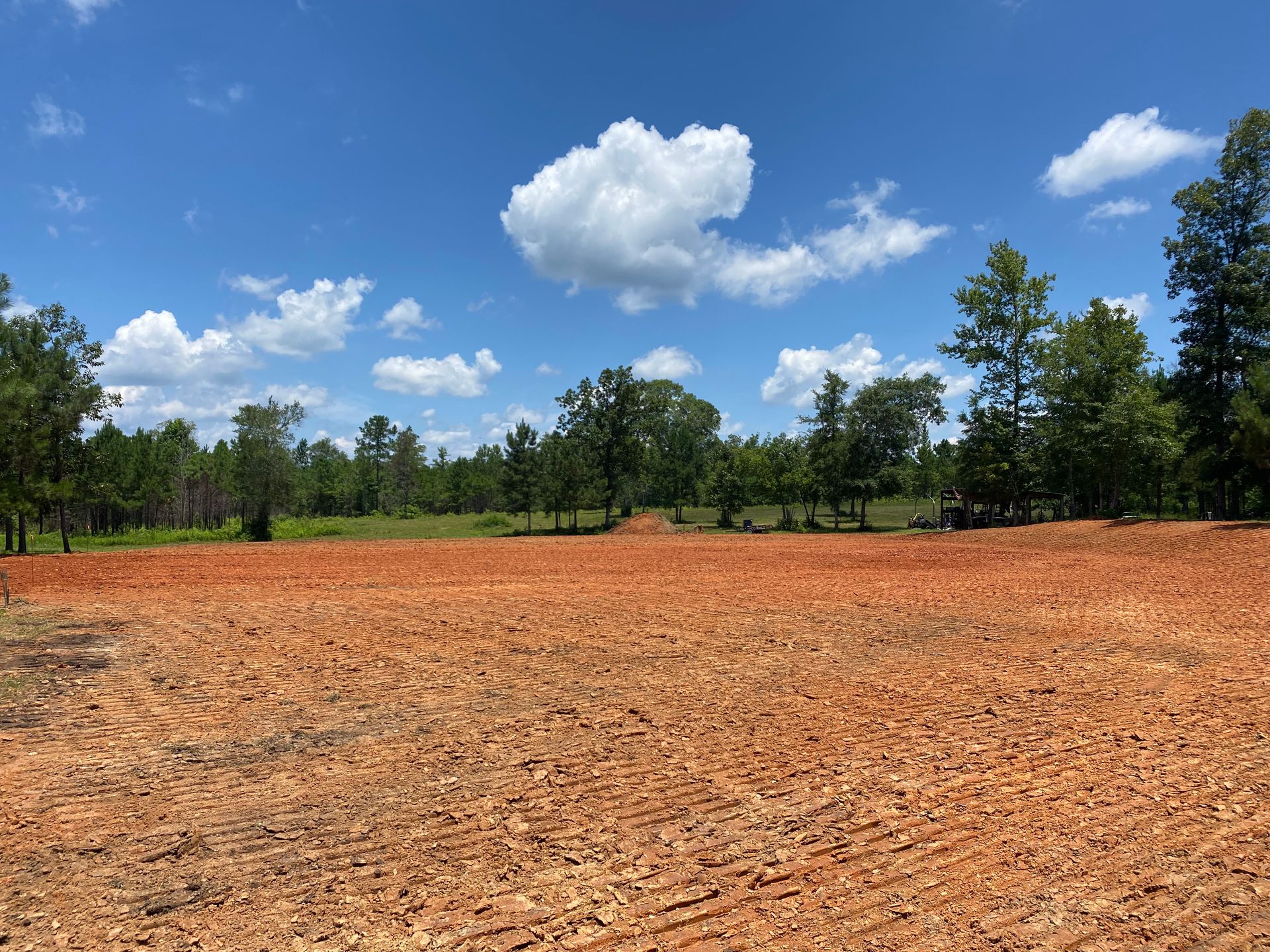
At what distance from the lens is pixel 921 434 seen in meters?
63.9

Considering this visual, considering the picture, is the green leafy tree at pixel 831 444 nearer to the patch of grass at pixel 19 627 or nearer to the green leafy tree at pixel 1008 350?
the green leafy tree at pixel 1008 350

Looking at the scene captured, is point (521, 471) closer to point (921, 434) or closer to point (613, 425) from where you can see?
point (613, 425)

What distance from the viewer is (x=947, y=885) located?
3494 millimetres

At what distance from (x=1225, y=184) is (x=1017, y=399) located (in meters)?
13.4

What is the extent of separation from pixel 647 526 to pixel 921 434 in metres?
34.1

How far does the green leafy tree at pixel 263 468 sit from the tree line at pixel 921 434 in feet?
0.41

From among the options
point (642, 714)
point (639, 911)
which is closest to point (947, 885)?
point (639, 911)

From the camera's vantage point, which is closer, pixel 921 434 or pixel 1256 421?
pixel 1256 421

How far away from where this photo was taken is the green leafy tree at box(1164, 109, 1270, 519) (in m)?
29.7

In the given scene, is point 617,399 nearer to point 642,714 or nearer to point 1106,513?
point 1106,513

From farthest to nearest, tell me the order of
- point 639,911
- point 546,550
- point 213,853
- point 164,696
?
1. point 546,550
2. point 164,696
3. point 213,853
4. point 639,911

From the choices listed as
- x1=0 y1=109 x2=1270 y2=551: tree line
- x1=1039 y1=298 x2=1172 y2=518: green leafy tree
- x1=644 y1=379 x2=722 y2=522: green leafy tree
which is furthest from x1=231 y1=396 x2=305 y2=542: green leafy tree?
x1=1039 y1=298 x2=1172 y2=518: green leafy tree

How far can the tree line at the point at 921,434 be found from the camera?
27984 millimetres

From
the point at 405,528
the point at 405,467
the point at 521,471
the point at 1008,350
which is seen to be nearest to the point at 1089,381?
the point at 1008,350
